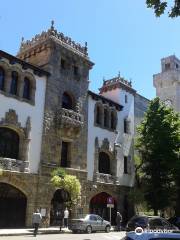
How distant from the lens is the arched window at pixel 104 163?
3672 centimetres

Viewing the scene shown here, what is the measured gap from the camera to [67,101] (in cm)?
3447

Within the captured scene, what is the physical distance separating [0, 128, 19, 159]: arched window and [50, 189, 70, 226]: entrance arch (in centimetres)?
487

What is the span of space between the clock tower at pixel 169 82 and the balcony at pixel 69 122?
98.7 ft

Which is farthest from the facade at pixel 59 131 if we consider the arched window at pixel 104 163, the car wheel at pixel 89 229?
the car wheel at pixel 89 229

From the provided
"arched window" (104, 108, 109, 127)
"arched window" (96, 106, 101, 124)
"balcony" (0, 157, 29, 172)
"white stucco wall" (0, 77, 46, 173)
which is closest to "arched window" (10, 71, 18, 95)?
"white stucco wall" (0, 77, 46, 173)

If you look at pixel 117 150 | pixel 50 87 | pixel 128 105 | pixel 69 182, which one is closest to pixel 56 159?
pixel 69 182

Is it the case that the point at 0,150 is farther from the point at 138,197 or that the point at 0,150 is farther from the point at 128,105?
the point at 128,105

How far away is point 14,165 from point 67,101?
8920 mm

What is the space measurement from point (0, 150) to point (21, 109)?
3.73 m

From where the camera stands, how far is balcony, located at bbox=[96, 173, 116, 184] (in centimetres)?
3522

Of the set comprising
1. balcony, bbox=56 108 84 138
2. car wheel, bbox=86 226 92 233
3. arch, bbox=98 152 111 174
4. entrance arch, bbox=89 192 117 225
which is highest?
balcony, bbox=56 108 84 138

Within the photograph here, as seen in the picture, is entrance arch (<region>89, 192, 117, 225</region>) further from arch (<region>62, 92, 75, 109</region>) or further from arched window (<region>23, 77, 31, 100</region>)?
arched window (<region>23, 77, 31, 100</region>)

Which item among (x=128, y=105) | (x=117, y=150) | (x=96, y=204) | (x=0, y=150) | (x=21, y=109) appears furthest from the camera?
(x=128, y=105)

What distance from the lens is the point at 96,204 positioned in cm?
3500
